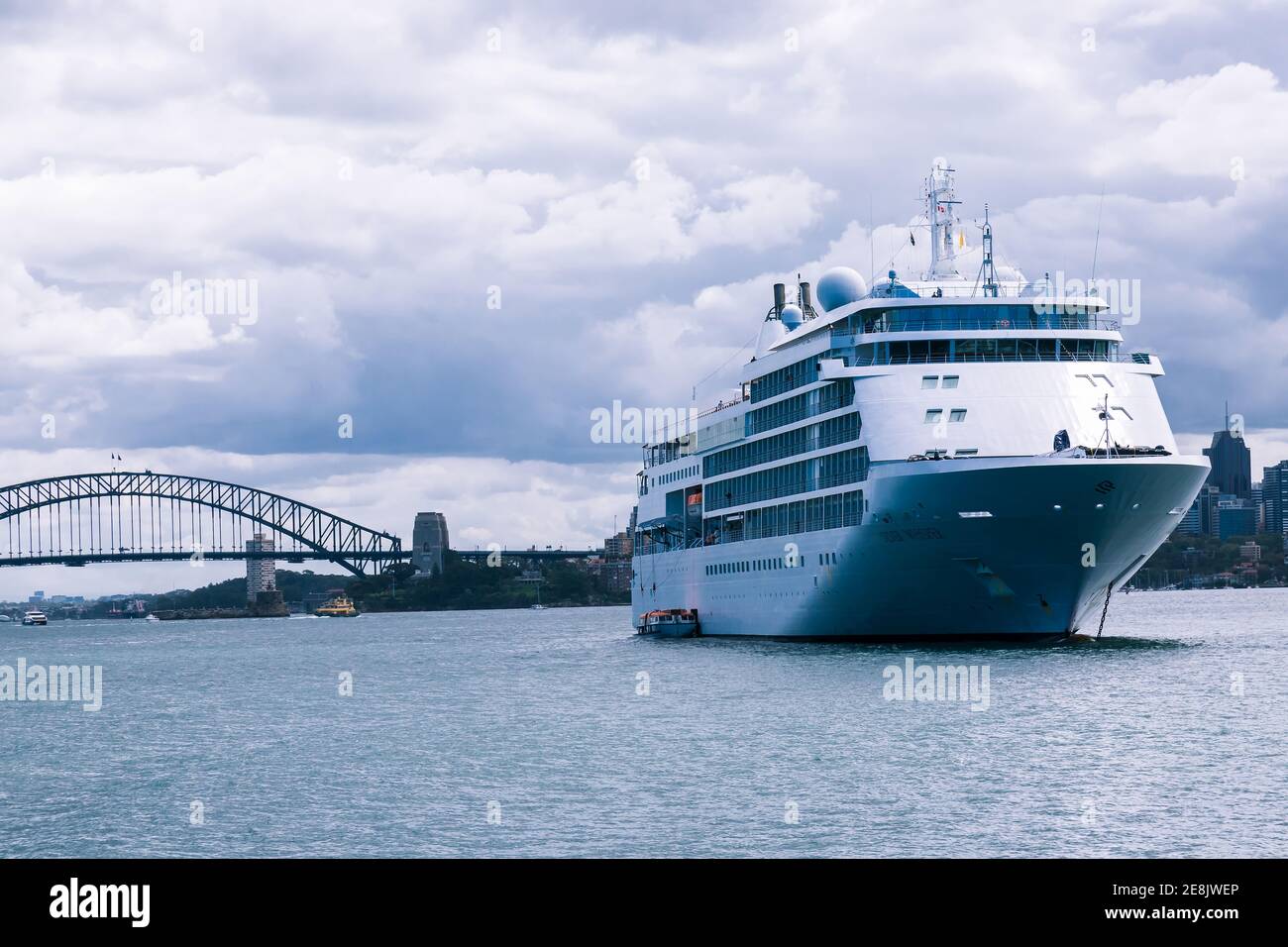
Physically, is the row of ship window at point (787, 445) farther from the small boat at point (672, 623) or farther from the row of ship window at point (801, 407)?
the small boat at point (672, 623)

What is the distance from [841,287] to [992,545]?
2163 centimetres

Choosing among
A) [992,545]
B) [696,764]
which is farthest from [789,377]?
[696,764]

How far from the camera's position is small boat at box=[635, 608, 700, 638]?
90.3 metres

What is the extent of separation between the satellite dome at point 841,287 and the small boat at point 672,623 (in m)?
22.9

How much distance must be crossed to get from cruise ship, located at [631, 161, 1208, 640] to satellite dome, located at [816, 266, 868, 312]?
109 mm

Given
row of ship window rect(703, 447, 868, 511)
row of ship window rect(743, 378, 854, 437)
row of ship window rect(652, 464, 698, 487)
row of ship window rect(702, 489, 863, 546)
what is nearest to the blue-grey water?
row of ship window rect(702, 489, 863, 546)

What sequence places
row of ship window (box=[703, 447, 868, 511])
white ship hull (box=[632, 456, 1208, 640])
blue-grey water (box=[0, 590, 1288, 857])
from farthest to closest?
row of ship window (box=[703, 447, 868, 511]) → white ship hull (box=[632, 456, 1208, 640]) → blue-grey water (box=[0, 590, 1288, 857])

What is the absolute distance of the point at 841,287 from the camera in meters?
74.9

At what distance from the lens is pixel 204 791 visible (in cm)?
3481
